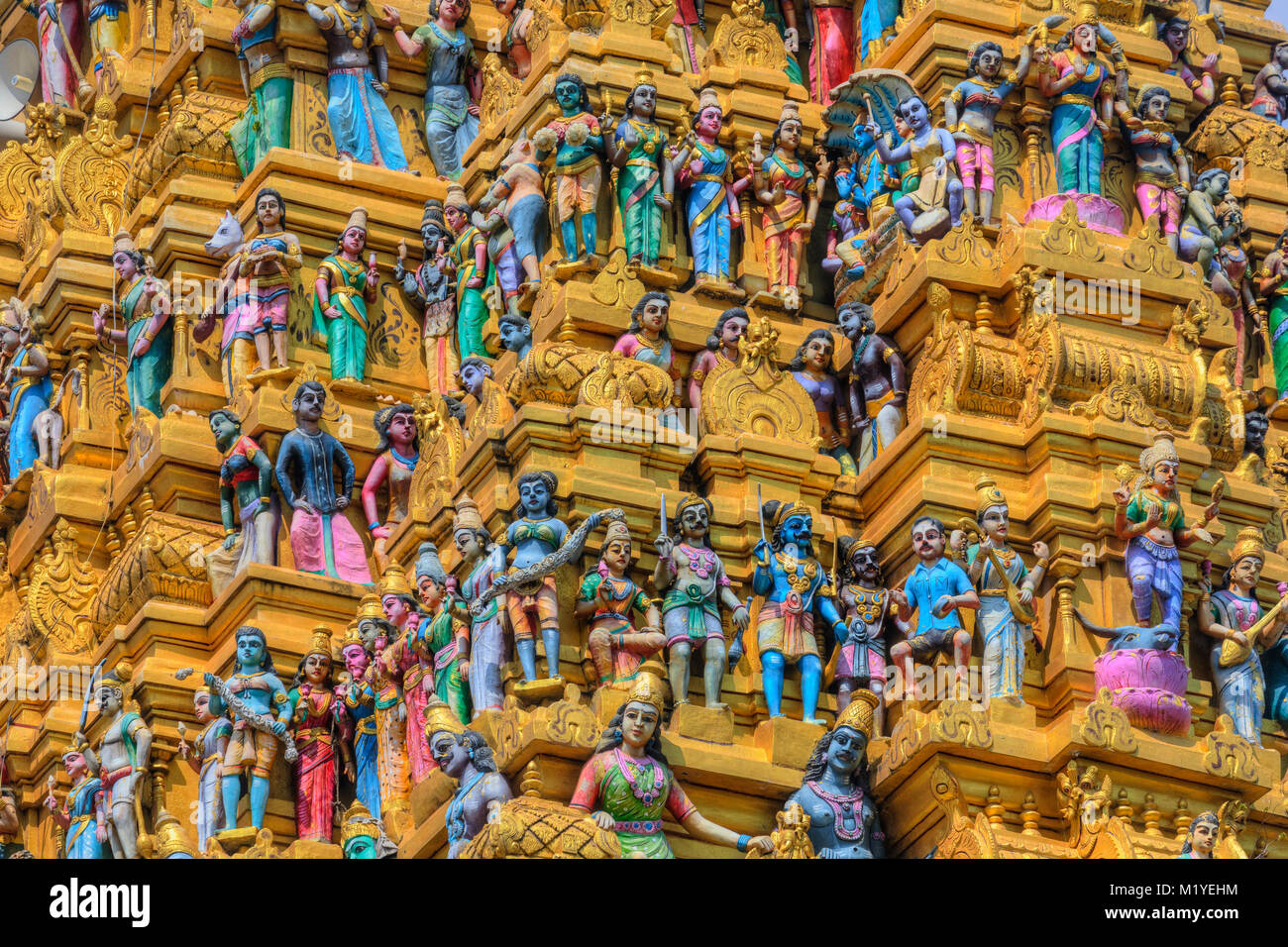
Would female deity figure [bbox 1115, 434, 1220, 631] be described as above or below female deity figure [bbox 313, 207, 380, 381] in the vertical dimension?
below

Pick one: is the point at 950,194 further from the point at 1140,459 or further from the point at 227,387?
the point at 227,387

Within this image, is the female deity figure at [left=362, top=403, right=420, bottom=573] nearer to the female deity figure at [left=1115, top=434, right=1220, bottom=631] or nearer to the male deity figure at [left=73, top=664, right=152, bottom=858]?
the male deity figure at [left=73, top=664, right=152, bottom=858]

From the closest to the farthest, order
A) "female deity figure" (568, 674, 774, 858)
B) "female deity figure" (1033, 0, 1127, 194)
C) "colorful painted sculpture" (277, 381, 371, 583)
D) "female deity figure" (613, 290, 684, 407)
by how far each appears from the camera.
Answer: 1. "female deity figure" (568, 674, 774, 858)
2. "female deity figure" (613, 290, 684, 407)
3. "female deity figure" (1033, 0, 1127, 194)
4. "colorful painted sculpture" (277, 381, 371, 583)

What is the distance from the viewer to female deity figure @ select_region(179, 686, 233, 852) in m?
37.5

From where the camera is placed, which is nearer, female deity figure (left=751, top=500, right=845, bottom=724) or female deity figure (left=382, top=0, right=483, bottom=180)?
female deity figure (left=751, top=500, right=845, bottom=724)

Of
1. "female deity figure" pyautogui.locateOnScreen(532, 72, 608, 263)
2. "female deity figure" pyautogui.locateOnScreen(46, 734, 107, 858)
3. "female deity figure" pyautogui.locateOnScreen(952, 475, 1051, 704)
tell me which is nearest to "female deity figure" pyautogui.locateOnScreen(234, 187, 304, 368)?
"female deity figure" pyautogui.locateOnScreen(532, 72, 608, 263)

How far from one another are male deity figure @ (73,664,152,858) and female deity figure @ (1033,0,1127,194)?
29.5 ft

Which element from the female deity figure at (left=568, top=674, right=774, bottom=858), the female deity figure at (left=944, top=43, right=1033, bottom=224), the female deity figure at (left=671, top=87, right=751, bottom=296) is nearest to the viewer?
the female deity figure at (left=568, top=674, right=774, bottom=858)

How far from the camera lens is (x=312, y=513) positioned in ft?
128

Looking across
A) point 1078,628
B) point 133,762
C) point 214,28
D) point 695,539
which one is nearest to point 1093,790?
point 1078,628

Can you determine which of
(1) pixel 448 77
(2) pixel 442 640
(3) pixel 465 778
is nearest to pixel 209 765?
(2) pixel 442 640

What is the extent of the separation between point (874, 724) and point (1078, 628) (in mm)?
1715

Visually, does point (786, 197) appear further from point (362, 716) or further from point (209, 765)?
point (209, 765)

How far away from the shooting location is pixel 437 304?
40.4 m
